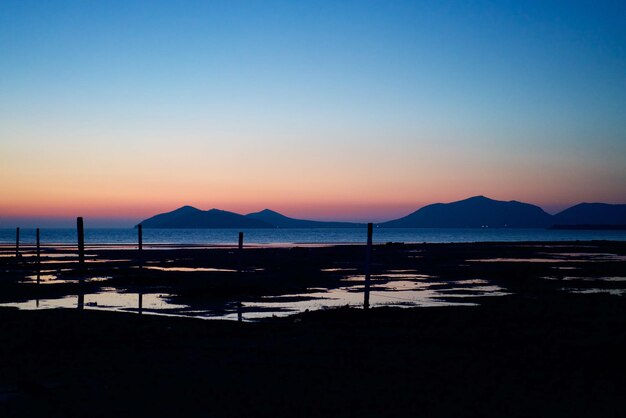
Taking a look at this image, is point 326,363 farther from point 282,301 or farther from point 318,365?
point 282,301

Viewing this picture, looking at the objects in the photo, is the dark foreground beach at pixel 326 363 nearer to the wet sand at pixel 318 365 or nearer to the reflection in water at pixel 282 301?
the wet sand at pixel 318 365

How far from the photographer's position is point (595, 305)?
19.3 m

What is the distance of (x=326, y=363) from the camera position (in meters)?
10.7

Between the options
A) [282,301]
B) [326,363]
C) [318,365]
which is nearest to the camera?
[318,365]

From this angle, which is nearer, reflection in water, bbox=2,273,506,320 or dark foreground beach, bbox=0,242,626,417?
dark foreground beach, bbox=0,242,626,417

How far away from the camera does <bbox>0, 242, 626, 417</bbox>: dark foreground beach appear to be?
318 inches

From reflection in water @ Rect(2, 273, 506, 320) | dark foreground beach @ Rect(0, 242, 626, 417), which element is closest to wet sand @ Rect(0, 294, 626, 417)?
dark foreground beach @ Rect(0, 242, 626, 417)

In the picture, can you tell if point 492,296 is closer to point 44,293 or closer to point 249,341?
point 249,341

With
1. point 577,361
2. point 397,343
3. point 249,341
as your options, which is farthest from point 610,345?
point 249,341

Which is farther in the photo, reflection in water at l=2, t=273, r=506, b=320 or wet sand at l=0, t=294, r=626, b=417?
reflection in water at l=2, t=273, r=506, b=320

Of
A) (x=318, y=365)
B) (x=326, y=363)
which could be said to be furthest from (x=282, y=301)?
(x=318, y=365)

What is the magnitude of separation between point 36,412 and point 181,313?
11.9 m

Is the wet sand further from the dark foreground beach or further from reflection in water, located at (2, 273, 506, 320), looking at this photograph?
reflection in water, located at (2, 273, 506, 320)

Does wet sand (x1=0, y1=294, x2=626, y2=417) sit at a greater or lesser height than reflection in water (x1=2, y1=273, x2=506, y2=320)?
greater
